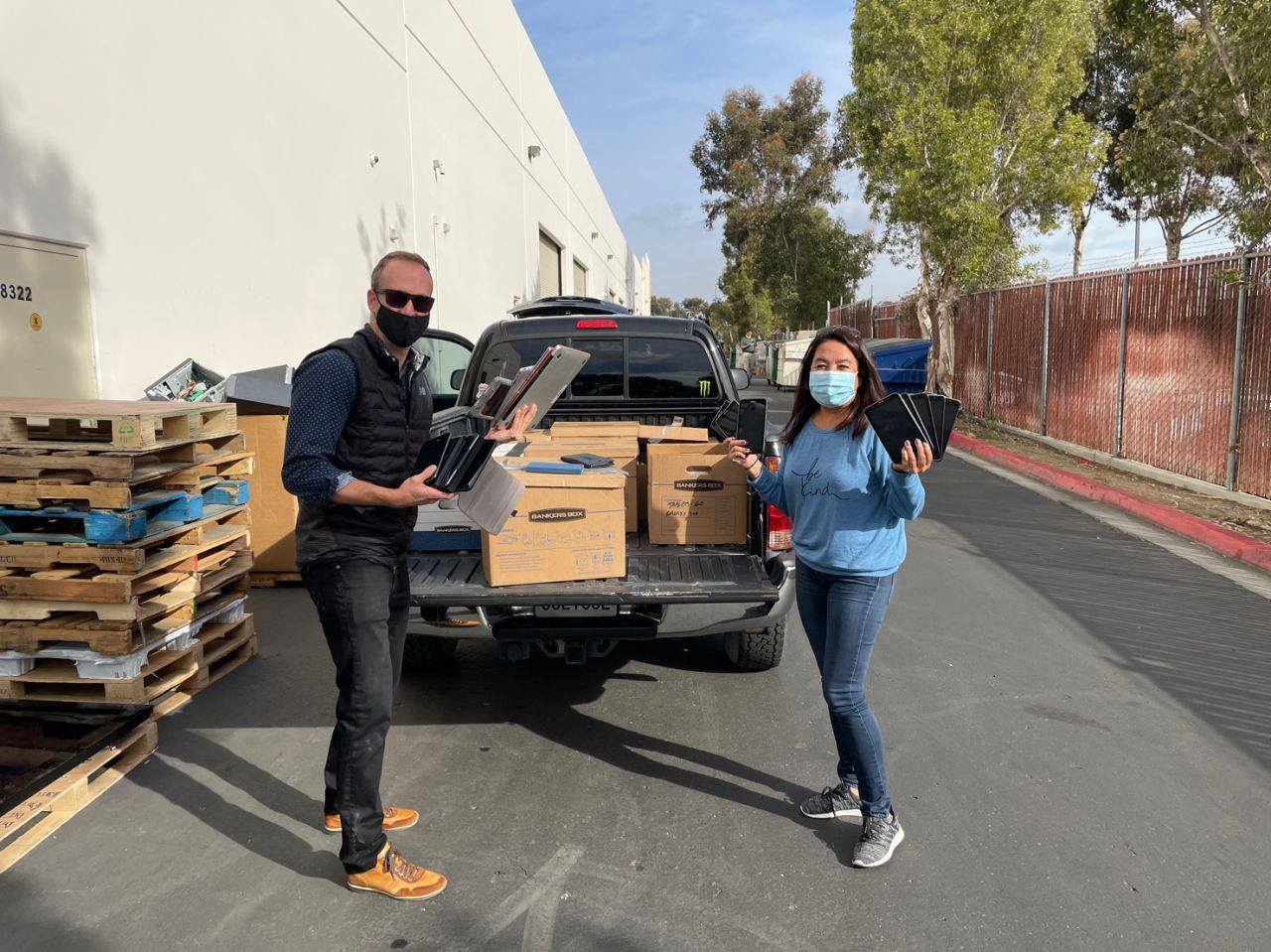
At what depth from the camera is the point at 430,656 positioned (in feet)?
16.6

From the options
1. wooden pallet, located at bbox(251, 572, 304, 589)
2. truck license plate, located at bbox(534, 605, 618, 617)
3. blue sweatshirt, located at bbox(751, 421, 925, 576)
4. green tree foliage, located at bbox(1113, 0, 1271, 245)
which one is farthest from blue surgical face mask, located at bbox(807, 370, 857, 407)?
green tree foliage, located at bbox(1113, 0, 1271, 245)

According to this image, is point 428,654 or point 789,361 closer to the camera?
point 428,654

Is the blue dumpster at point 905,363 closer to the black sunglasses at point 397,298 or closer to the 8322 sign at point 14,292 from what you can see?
the 8322 sign at point 14,292

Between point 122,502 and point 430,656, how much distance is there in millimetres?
1759

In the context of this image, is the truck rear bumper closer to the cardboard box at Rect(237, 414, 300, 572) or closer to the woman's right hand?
the woman's right hand

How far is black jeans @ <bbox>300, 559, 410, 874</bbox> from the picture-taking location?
9.65ft

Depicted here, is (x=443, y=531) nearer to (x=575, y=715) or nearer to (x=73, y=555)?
(x=575, y=715)

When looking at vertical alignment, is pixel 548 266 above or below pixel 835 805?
above

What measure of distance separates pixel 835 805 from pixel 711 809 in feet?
1.59

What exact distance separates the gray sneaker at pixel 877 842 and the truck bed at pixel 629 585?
1.02m

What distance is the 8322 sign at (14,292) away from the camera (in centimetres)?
554

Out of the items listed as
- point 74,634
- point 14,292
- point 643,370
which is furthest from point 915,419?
point 14,292

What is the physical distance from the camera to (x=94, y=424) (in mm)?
4188

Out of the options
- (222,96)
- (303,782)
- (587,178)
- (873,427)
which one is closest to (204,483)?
(303,782)
